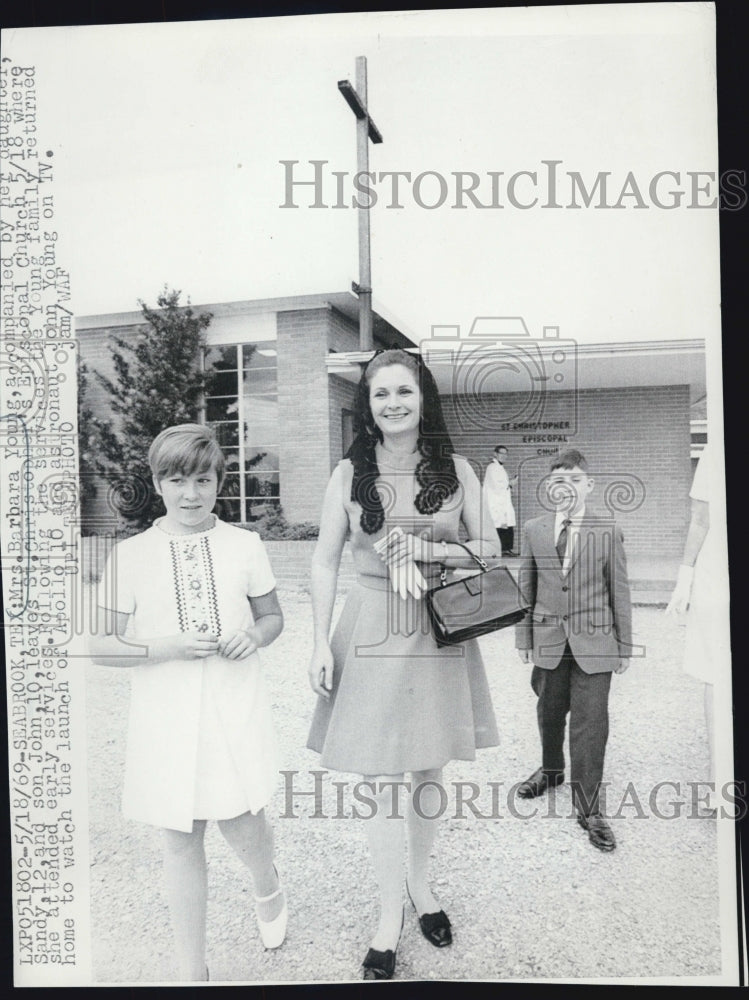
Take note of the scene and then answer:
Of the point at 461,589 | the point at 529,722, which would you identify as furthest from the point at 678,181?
the point at 529,722

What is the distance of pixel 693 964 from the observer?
273 centimetres

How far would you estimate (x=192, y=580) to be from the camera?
255cm

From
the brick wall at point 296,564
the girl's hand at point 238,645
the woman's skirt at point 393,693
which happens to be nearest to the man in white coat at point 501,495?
the woman's skirt at point 393,693

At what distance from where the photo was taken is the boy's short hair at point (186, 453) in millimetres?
2582

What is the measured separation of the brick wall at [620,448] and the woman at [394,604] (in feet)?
0.38

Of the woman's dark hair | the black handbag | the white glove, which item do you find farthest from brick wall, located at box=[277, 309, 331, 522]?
the black handbag

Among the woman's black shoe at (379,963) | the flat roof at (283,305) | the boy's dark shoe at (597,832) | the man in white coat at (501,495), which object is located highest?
the flat roof at (283,305)

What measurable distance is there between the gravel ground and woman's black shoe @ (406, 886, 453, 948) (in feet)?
0.13

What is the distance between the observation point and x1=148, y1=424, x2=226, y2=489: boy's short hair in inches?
102

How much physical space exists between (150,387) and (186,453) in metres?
0.28

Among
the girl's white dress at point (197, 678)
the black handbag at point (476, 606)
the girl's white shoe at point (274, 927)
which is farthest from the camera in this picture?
the girl's white shoe at point (274, 927)

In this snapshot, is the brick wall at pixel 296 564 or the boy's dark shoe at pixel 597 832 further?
the boy's dark shoe at pixel 597 832

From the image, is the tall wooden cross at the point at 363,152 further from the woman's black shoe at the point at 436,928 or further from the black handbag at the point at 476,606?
the woman's black shoe at the point at 436,928

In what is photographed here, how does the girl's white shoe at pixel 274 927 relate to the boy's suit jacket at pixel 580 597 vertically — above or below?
below
